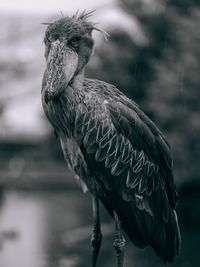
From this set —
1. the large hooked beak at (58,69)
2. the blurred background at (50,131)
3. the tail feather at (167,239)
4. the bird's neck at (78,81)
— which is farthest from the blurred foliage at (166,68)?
the large hooked beak at (58,69)

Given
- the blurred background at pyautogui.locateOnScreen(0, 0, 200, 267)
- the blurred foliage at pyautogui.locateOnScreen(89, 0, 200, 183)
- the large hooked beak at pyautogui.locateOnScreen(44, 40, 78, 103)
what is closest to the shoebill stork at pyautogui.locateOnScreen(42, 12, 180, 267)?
the large hooked beak at pyautogui.locateOnScreen(44, 40, 78, 103)

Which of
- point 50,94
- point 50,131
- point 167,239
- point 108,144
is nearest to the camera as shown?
point 50,94

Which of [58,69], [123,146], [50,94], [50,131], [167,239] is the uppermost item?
[58,69]

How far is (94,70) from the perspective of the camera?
1898 centimetres

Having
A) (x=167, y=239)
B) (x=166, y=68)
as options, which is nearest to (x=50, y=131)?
(x=166, y=68)

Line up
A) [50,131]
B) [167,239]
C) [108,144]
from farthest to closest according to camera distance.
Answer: [50,131], [167,239], [108,144]

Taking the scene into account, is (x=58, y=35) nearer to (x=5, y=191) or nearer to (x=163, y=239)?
(x=163, y=239)

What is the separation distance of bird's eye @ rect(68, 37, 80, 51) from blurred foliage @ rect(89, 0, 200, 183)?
31.4ft

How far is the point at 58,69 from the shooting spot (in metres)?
5.61

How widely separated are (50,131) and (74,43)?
13945 mm

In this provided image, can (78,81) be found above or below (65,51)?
below

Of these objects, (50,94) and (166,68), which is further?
(166,68)

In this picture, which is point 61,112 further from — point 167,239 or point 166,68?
point 166,68

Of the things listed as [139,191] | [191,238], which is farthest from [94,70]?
[139,191]
